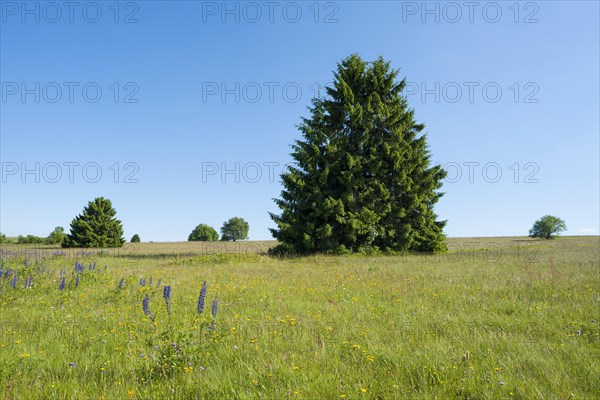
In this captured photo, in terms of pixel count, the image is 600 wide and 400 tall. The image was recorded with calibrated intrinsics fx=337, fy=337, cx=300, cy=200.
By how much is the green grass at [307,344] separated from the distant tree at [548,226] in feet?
257

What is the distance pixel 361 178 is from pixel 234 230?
242ft

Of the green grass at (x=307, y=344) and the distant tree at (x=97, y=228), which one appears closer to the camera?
the green grass at (x=307, y=344)

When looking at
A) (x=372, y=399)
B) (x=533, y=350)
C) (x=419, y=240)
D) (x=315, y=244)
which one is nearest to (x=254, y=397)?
(x=372, y=399)

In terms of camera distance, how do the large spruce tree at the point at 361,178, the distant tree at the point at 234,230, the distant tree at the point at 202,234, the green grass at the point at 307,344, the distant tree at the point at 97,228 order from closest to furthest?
the green grass at the point at 307,344, the large spruce tree at the point at 361,178, the distant tree at the point at 97,228, the distant tree at the point at 202,234, the distant tree at the point at 234,230

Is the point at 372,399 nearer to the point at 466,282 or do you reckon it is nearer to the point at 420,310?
the point at 420,310

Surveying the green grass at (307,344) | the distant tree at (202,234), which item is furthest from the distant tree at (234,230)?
the green grass at (307,344)

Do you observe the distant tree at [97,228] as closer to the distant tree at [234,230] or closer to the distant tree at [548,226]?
the distant tree at [234,230]

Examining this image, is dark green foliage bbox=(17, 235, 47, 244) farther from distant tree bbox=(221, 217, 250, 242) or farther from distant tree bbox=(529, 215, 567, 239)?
distant tree bbox=(529, 215, 567, 239)

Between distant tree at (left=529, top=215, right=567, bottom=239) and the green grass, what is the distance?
78205mm

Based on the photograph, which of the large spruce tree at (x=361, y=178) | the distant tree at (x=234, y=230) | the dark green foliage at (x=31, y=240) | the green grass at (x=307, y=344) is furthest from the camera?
the distant tree at (x=234, y=230)

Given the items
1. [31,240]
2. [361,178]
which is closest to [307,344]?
[361,178]

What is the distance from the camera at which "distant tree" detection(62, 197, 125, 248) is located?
49594mm

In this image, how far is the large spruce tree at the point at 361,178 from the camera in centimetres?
2236

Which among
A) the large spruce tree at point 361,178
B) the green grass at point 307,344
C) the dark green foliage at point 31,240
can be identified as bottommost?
the dark green foliage at point 31,240
